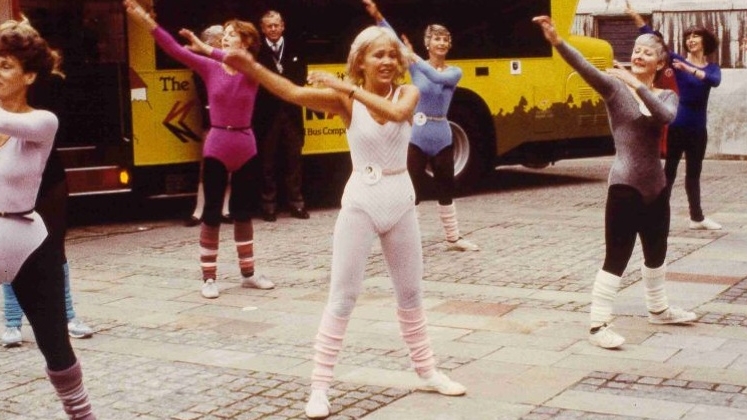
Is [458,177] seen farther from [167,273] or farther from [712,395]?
[712,395]

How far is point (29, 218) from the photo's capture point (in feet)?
15.6

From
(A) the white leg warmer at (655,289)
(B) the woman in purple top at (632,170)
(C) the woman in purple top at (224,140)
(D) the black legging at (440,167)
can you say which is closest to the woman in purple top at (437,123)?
(D) the black legging at (440,167)

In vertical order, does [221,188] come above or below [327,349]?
above

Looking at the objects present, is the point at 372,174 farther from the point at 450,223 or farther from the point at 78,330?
the point at 450,223

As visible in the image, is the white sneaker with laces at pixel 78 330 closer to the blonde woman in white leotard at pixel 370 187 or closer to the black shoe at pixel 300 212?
the blonde woman in white leotard at pixel 370 187

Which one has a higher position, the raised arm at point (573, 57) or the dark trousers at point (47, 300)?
the raised arm at point (573, 57)

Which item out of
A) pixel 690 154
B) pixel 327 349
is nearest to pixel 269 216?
pixel 690 154

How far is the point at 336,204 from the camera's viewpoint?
557 inches

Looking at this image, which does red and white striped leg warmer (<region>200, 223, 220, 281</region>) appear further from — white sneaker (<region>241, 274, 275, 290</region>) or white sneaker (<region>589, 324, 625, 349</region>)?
white sneaker (<region>589, 324, 625, 349</region>)

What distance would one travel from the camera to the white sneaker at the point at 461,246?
34.1ft

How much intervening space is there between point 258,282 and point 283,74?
13.4ft

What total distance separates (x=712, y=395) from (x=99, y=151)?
7976 mm

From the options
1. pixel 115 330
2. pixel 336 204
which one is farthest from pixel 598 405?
pixel 336 204

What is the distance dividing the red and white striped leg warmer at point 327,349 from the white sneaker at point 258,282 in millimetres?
3264
